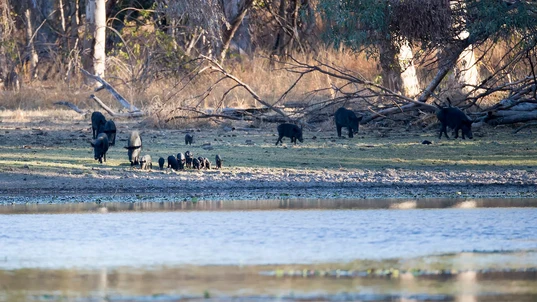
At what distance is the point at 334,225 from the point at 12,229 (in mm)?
3498

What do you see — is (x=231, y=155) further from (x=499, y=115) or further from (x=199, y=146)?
(x=499, y=115)

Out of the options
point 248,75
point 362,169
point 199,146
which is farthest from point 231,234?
point 248,75

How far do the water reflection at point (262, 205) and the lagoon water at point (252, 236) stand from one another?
42 cm

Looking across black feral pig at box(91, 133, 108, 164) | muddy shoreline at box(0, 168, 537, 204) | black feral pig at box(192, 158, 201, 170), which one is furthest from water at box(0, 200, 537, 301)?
black feral pig at box(91, 133, 108, 164)

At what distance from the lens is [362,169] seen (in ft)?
48.7

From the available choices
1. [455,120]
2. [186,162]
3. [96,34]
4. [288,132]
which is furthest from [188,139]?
[96,34]

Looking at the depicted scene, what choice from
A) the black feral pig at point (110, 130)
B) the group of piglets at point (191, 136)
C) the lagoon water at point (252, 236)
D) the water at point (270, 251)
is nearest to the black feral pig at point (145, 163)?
the group of piglets at point (191, 136)

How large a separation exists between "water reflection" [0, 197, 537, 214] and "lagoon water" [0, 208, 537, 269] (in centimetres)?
A: 42

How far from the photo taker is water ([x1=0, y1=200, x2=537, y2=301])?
23.0 ft

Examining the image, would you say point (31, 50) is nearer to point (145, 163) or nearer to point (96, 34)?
point (96, 34)

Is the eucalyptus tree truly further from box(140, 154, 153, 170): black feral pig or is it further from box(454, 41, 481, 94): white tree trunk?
box(140, 154, 153, 170): black feral pig

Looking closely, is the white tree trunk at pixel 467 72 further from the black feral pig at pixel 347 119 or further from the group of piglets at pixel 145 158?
the group of piglets at pixel 145 158

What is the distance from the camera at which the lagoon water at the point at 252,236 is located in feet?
27.6

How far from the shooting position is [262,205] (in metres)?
12.0
